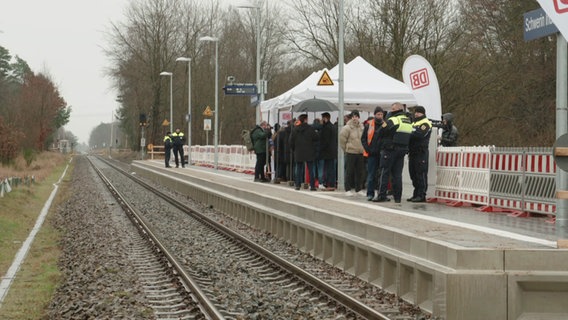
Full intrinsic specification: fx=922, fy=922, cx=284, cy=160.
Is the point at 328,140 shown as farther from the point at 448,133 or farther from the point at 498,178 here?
the point at 498,178

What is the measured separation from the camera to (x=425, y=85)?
2242 centimetres

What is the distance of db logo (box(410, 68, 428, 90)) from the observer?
22391 millimetres

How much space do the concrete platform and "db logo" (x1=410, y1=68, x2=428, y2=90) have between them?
15.6ft

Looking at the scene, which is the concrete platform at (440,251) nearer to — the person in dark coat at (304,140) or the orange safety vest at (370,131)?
the orange safety vest at (370,131)

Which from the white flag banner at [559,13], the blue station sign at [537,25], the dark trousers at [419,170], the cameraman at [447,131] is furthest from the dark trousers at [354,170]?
the white flag banner at [559,13]

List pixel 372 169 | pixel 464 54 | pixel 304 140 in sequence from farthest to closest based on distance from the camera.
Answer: pixel 464 54 → pixel 304 140 → pixel 372 169

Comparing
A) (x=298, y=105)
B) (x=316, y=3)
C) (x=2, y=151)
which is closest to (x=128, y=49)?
(x=316, y=3)

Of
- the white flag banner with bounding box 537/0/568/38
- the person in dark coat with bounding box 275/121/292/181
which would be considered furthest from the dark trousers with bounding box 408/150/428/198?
the white flag banner with bounding box 537/0/568/38

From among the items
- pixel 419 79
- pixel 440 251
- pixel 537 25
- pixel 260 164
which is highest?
pixel 419 79

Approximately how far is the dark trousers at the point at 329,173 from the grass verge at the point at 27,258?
6811mm

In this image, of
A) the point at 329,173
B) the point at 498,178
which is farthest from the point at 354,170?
the point at 498,178

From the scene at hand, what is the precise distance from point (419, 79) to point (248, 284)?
39.6ft

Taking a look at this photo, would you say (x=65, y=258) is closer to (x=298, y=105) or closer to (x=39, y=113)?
(x=298, y=105)

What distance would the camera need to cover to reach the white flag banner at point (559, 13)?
346 inches
